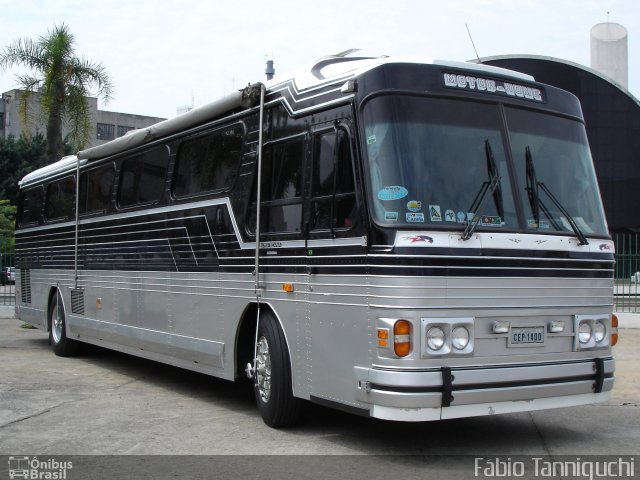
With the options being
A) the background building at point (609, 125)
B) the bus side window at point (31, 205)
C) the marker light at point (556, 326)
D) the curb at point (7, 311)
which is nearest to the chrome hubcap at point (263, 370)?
the marker light at point (556, 326)

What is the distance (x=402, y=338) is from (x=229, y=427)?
2.54m

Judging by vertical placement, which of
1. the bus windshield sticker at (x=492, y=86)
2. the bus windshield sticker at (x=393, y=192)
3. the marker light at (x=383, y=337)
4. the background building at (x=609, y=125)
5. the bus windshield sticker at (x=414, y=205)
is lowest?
the marker light at (x=383, y=337)

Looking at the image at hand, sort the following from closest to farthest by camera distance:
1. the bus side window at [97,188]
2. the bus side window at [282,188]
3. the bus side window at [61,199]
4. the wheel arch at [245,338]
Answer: the bus side window at [282,188]
the wheel arch at [245,338]
the bus side window at [97,188]
the bus side window at [61,199]

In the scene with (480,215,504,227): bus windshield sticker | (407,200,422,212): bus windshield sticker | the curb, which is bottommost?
the curb

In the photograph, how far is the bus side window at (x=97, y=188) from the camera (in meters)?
12.0

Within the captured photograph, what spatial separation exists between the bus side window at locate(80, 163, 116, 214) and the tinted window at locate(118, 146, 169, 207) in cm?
46

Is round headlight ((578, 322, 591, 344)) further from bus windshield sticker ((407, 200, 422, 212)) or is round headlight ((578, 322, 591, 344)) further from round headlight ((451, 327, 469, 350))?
bus windshield sticker ((407, 200, 422, 212))

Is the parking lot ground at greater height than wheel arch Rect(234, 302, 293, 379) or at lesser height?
lesser

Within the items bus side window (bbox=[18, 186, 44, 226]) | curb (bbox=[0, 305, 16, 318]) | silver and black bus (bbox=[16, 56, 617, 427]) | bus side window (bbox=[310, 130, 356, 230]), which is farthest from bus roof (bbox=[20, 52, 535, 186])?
curb (bbox=[0, 305, 16, 318])

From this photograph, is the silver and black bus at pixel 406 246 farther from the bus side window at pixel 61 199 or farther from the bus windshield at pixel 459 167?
the bus side window at pixel 61 199

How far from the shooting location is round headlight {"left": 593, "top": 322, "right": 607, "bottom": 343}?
285 inches

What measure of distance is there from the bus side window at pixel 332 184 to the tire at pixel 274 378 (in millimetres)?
1201

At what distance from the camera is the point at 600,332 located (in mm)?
7273

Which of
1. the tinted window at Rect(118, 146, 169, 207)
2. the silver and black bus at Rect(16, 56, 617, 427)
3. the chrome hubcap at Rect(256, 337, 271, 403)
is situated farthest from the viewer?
the tinted window at Rect(118, 146, 169, 207)
